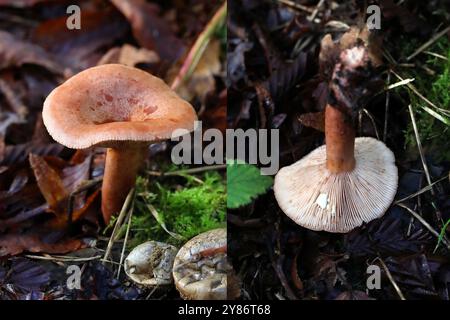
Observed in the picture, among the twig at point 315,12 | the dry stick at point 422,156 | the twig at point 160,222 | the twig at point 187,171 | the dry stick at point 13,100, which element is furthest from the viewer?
the dry stick at point 13,100

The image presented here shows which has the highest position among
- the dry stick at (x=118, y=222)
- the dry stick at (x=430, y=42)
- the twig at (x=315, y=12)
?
the twig at (x=315, y=12)

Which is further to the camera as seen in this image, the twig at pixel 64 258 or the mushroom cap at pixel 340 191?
the twig at pixel 64 258

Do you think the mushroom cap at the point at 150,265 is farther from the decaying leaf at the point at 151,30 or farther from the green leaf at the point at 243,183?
the decaying leaf at the point at 151,30

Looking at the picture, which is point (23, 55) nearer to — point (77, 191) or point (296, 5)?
point (77, 191)

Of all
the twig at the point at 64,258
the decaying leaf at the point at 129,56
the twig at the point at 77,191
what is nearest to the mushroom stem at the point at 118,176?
the twig at the point at 77,191

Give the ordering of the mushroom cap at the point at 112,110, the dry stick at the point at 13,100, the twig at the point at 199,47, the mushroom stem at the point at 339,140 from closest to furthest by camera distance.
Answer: the mushroom cap at the point at 112,110, the mushroom stem at the point at 339,140, the dry stick at the point at 13,100, the twig at the point at 199,47
